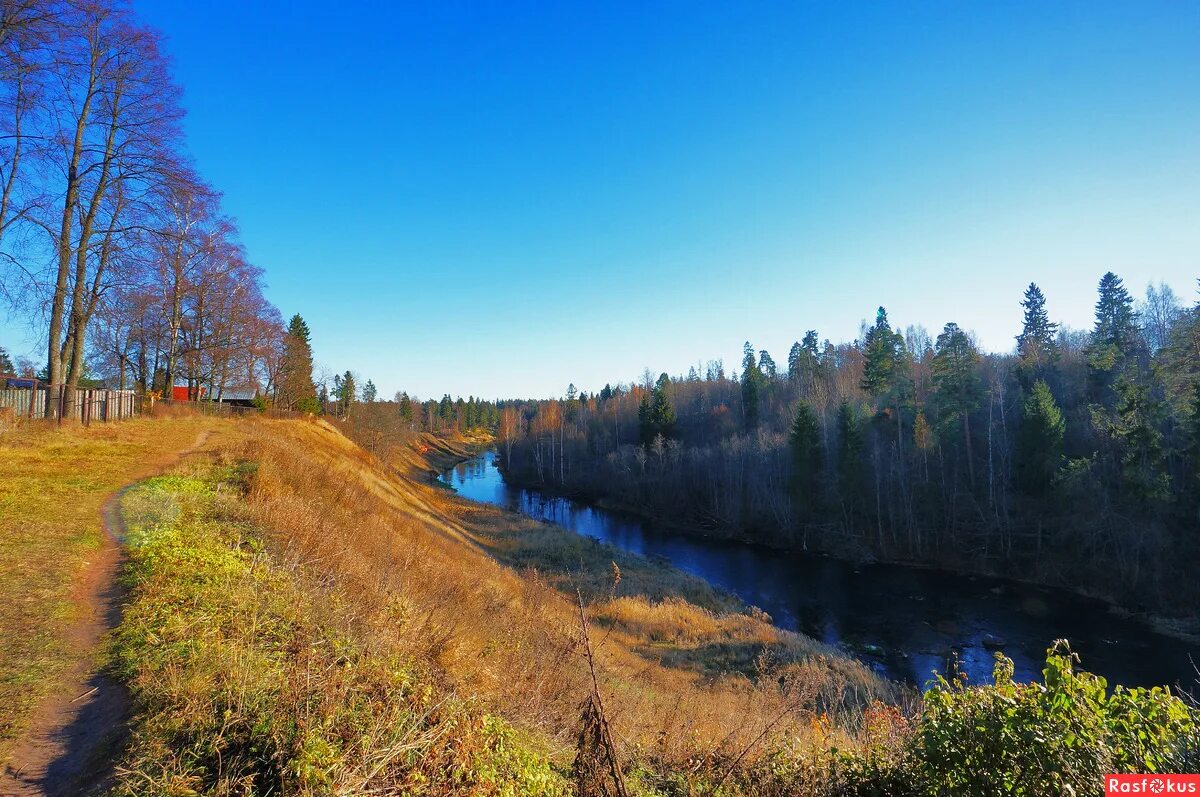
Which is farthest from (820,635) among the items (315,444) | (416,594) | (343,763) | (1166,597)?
(315,444)

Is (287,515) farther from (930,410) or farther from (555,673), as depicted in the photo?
(930,410)

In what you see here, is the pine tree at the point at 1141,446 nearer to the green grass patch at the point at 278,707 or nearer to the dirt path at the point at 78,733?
the green grass patch at the point at 278,707

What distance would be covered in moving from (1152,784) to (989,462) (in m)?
39.6

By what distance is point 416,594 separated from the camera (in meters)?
8.34

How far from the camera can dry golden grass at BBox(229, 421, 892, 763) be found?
6.26m

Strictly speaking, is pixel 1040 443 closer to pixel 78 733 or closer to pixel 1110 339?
pixel 1110 339

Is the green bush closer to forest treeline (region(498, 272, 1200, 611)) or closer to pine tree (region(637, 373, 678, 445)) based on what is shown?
forest treeline (region(498, 272, 1200, 611))

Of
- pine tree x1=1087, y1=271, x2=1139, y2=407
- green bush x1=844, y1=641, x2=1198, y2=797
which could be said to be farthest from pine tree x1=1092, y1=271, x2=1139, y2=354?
green bush x1=844, y1=641, x2=1198, y2=797

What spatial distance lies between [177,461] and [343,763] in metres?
12.6

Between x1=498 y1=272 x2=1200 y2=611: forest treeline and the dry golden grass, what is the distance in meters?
21.6

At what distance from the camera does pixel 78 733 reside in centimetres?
334

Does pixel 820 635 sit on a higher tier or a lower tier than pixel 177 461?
lower

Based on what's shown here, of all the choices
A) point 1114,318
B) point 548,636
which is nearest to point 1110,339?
point 1114,318

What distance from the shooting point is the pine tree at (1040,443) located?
32.1 m
